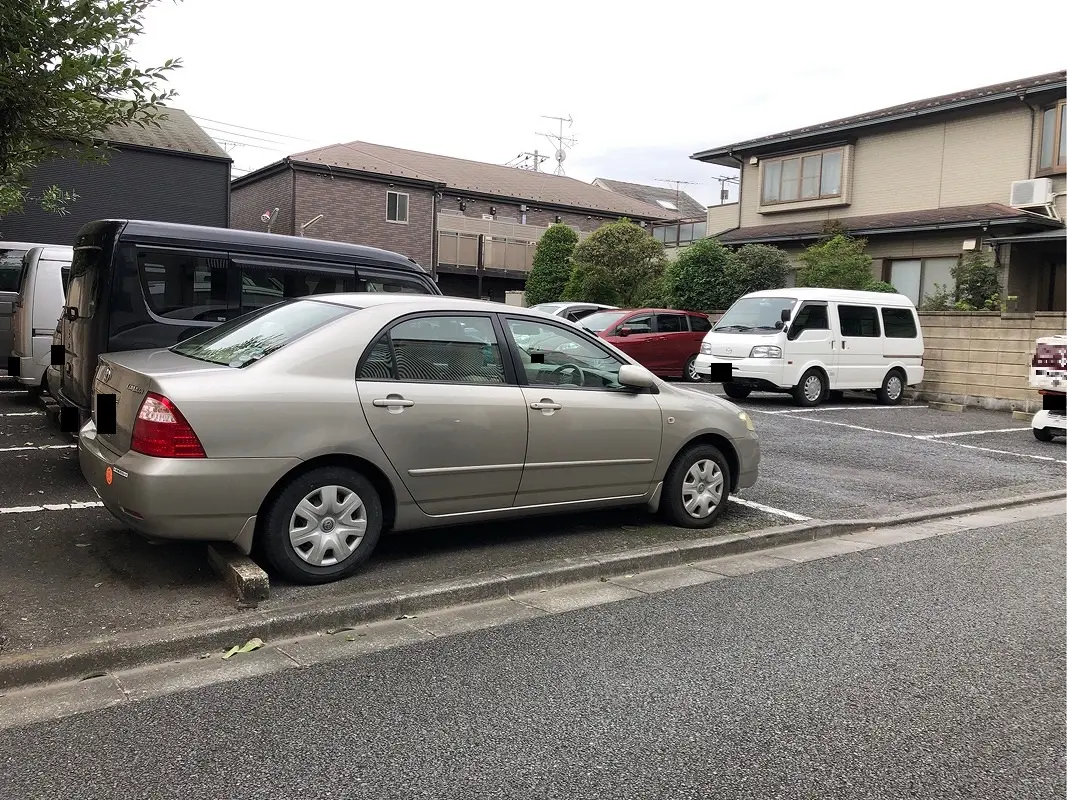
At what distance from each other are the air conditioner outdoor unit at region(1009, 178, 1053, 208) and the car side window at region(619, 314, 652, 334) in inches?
354

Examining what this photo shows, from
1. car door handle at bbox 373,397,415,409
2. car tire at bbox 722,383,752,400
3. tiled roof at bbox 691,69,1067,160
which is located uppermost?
tiled roof at bbox 691,69,1067,160

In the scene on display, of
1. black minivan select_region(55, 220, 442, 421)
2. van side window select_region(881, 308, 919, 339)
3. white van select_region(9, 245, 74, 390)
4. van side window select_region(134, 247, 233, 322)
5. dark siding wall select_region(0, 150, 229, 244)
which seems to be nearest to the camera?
black minivan select_region(55, 220, 442, 421)

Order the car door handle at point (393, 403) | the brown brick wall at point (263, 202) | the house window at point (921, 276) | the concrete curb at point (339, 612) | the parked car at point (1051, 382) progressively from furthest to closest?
1. the brown brick wall at point (263, 202)
2. the house window at point (921, 276)
3. the parked car at point (1051, 382)
4. the car door handle at point (393, 403)
5. the concrete curb at point (339, 612)

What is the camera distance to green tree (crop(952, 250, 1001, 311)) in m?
18.4

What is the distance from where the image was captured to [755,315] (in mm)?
14594

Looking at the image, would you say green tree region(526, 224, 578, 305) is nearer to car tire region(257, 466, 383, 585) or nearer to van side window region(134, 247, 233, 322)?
van side window region(134, 247, 233, 322)

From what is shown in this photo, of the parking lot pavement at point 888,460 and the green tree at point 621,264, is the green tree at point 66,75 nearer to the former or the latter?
the parking lot pavement at point 888,460

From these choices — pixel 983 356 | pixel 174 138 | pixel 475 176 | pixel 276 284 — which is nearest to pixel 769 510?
pixel 276 284

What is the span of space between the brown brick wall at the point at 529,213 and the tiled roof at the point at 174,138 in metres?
9.73

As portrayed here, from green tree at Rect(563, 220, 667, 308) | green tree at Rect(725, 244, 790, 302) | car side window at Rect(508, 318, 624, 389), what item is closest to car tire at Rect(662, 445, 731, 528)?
car side window at Rect(508, 318, 624, 389)

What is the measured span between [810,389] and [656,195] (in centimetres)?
4175

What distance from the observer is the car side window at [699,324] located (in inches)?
700

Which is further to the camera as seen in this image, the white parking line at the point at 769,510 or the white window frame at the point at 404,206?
the white window frame at the point at 404,206

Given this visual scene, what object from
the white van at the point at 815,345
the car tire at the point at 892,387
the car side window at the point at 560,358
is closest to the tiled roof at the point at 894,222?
the white van at the point at 815,345
